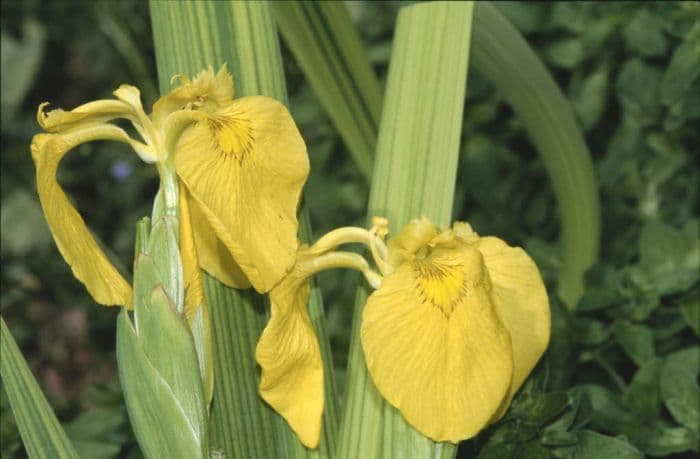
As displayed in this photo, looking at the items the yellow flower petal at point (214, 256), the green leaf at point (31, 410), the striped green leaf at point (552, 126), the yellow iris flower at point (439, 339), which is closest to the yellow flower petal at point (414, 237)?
the yellow iris flower at point (439, 339)

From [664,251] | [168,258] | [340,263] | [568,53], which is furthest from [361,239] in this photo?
[568,53]

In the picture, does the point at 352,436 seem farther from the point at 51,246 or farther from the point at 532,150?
the point at 51,246

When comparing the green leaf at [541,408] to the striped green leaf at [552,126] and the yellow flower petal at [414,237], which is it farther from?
the striped green leaf at [552,126]

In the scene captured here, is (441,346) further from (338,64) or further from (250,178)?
(338,64)

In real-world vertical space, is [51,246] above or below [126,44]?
below

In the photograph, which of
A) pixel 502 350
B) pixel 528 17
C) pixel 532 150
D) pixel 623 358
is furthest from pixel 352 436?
pixel 532 150

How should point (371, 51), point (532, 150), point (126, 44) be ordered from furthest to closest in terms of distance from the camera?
point (126, 44), point (532, 150), point (371, 51)

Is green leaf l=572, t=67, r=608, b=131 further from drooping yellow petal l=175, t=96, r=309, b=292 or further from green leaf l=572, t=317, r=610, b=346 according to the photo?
drooping yellow petal l=175, t=96, r=309, b=292
